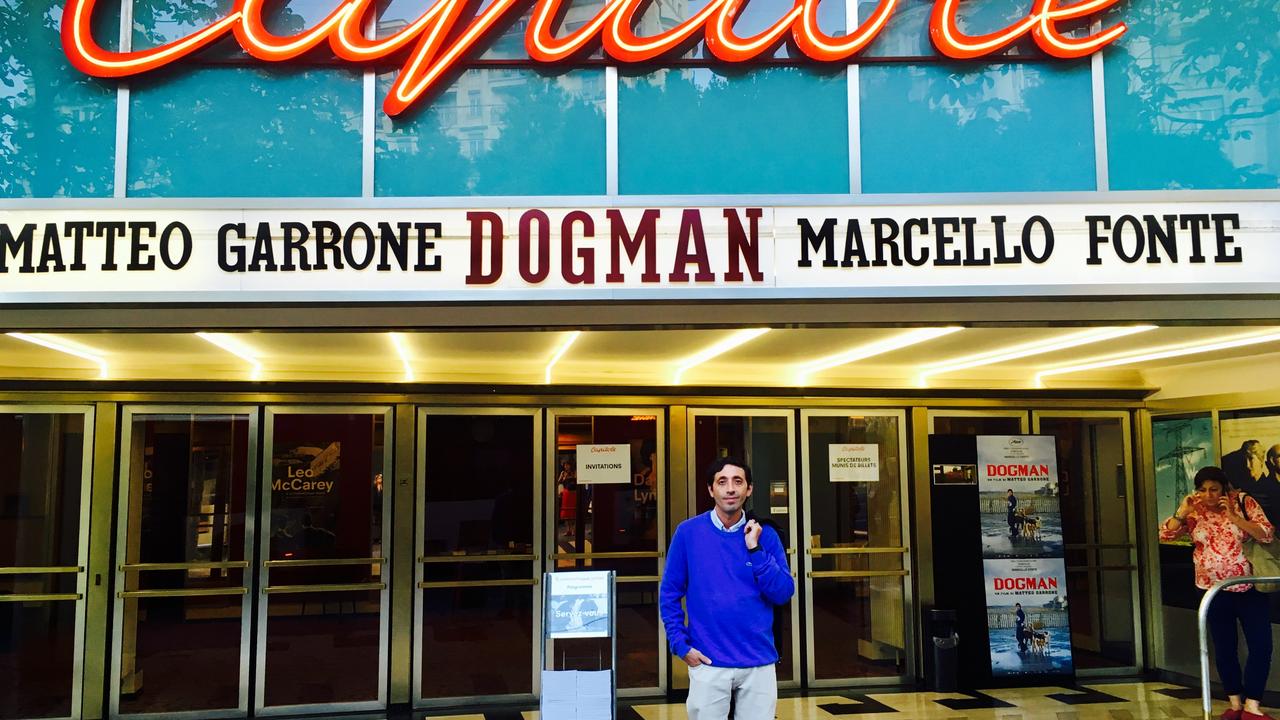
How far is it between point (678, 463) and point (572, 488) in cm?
87

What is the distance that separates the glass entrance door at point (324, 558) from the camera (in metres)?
7.42

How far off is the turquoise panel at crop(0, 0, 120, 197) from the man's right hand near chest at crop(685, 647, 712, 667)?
12.9 feet

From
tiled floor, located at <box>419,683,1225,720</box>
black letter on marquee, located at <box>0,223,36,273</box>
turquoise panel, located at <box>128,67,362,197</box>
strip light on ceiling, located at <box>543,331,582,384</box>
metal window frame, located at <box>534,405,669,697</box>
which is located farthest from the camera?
metal window frame, located at <box>534,405,669,697</box>

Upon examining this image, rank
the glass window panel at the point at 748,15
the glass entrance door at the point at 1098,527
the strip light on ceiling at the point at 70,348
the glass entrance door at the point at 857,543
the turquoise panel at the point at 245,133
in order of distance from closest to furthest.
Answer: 1. the turquoise panel at the point at 245,133
2. the glass window panel at the point at 748,15
3. the strip light on ceiling at the point at 70,348
4. the glass entrance door at the point at 857,543
5. the glass entrance door at the point at 1098,527

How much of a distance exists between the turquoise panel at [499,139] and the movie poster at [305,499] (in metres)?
2.89

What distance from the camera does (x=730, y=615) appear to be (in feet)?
13.9

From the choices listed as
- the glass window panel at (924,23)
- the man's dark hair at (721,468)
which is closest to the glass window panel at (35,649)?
the man's dark hair at (721,468)

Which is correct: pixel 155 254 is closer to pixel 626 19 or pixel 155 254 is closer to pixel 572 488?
pixel 626 19

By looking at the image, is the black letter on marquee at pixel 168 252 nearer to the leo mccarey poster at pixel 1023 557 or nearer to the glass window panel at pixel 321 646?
the glass window panel at pixel 321 646

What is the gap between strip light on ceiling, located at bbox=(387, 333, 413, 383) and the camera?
6148 mm

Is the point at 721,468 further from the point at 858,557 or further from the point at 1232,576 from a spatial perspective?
the point at 858,557

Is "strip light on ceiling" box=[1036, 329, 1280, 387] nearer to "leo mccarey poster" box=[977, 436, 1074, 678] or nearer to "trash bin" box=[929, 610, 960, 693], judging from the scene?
"leo mccarey poster" box=[977, 436, 1074, 678]

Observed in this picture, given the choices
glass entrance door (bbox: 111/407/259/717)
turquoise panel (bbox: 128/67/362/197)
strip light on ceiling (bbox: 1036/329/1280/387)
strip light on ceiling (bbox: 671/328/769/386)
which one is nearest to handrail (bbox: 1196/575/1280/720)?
strip light on ceiling (bbox: 1036/329/1280/387)

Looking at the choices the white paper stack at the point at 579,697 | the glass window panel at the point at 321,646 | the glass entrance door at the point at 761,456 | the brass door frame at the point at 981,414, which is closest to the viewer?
the white paper stack at the point at 579,697
